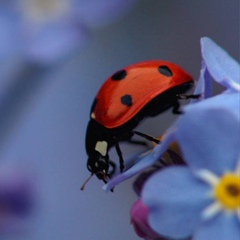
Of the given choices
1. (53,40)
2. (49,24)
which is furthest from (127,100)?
(49,24)

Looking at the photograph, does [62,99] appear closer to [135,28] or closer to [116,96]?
[135,28]

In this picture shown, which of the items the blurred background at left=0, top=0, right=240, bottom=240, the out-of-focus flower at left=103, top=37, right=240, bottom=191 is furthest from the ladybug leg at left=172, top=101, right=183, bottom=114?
the blurred background at left=0, top=0, right=240, bottom=240

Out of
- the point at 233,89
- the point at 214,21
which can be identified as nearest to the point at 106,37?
the point at 214,21

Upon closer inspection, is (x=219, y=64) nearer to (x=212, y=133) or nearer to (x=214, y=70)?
(x=214, y=70)

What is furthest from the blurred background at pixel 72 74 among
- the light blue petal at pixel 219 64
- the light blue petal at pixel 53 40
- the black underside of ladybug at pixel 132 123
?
the light blue petal at pixel 219 64

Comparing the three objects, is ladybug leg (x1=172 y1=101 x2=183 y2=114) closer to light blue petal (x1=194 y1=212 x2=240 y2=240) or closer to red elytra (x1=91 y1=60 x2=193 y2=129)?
red elytra (x1=91 y1=60 x2=193 y2=129)

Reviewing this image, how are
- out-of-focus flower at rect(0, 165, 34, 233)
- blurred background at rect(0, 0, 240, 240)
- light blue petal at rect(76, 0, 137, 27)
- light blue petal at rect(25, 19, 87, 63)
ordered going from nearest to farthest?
out-of-focus flower at rect(0, 165, 34, 233) → blurred background at rect(0, 0, 240, 240) → light blue petal at rect(25, 19, 87, 63) → light blue petal at rect(76, 0, 137, 27)
